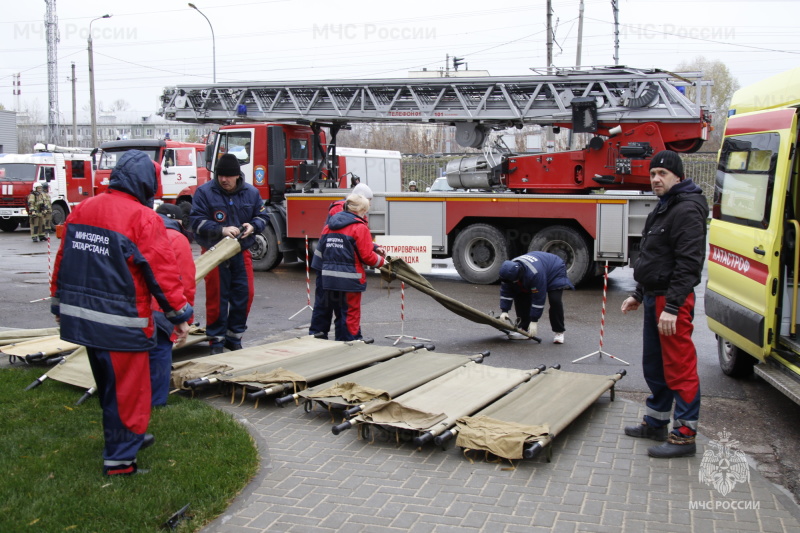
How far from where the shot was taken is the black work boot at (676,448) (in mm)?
4887

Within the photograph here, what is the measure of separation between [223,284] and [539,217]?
7.10 m

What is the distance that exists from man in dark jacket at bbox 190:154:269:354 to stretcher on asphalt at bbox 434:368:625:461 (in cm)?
323

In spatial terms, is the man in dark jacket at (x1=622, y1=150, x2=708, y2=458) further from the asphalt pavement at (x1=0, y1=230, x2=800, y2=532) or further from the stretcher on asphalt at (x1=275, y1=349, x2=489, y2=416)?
the stretcher on asphalt at (x1=275, y1=349, x2=489, y2=416)

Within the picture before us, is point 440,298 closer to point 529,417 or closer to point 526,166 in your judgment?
point 529,417

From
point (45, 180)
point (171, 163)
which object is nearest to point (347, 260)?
point (171, 163)

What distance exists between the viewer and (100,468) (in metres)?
4.50

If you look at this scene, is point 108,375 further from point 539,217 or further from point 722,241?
point 539,217

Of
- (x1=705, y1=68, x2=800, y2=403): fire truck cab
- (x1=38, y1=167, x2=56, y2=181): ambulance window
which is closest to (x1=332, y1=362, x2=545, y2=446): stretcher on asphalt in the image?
(x1=705, y1=68, x2=800, y2=403): fire truck cab

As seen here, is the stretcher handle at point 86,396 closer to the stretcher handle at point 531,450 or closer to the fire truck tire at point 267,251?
the stretcher handle at point 531,450

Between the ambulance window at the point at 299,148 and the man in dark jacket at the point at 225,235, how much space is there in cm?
850

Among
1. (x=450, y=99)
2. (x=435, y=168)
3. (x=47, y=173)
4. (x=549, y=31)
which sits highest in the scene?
(x=549, y=31)

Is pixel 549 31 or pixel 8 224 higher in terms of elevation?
pixel 549 31

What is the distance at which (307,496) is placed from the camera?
14.0ft

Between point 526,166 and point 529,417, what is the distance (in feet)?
31.1
